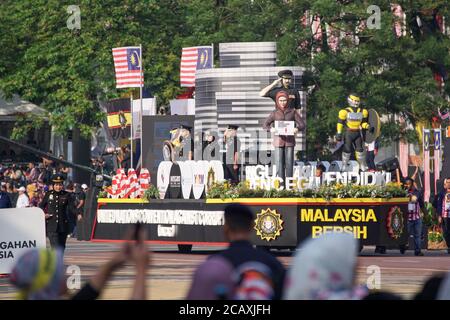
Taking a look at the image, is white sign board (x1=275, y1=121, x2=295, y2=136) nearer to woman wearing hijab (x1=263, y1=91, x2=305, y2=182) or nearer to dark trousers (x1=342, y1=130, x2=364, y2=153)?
woman wearing hijab (x1=263, y1=91, x2=305, y2=182)

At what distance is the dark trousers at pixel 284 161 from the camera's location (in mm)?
31891

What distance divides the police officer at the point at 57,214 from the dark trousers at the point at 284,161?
6437 millimetres

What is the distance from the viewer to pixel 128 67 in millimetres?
46375

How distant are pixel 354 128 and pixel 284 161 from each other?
166 cm

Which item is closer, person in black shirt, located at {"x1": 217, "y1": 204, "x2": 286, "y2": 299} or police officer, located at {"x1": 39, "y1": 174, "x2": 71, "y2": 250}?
person in black shirt, located at {"x1": 217, "y1": 204, "x2": 286, "y2": 299}

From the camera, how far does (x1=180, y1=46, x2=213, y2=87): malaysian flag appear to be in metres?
45.9

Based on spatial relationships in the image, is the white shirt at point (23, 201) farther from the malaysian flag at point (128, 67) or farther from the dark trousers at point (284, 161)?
the malaysian flag at point (128, 67)

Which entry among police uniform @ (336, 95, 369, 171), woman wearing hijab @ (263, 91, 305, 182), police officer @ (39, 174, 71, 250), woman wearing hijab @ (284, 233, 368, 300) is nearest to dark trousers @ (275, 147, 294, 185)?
woman wearing hijab @ (263, 91, 305, 182)

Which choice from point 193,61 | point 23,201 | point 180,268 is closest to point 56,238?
point 180,268

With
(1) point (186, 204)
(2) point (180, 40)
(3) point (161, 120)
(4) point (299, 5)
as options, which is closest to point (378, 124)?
(1) point (186, 204)

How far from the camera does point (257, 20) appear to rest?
169 ft

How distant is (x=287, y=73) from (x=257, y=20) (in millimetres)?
19644

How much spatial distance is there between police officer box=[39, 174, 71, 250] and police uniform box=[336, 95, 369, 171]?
26.0 feet

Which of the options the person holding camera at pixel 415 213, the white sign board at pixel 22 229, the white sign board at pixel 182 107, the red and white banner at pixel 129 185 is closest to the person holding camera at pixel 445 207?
the person holding camera at pixel 415 213
